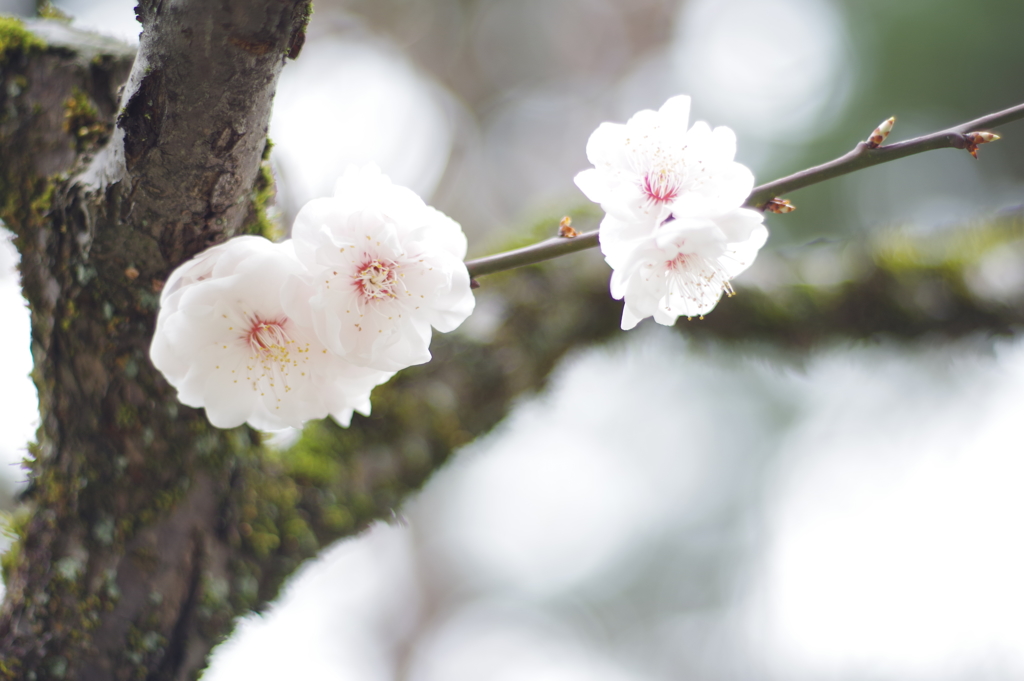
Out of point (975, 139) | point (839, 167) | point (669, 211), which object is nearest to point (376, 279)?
point (669, 211)

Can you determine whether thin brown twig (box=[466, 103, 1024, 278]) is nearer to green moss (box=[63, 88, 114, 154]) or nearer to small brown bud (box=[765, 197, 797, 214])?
small brown bud (box=[765, 197, 797, 214])

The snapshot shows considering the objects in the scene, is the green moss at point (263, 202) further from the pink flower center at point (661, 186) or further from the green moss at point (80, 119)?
the pink flower center at point (661, 186)

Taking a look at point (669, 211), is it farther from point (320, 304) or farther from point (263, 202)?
point (263, 202)

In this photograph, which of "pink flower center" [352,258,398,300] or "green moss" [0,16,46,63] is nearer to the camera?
"pink flower center" [352,258,398,300]

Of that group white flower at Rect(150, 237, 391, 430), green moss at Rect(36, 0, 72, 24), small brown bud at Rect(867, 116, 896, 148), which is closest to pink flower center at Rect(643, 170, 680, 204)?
small brown bud at Rect(867, 116, 896, 148)

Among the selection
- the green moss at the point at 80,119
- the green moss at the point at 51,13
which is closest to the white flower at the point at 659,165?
the green moss at the point at 80,119

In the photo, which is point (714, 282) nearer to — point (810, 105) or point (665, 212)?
point (665, 212)
